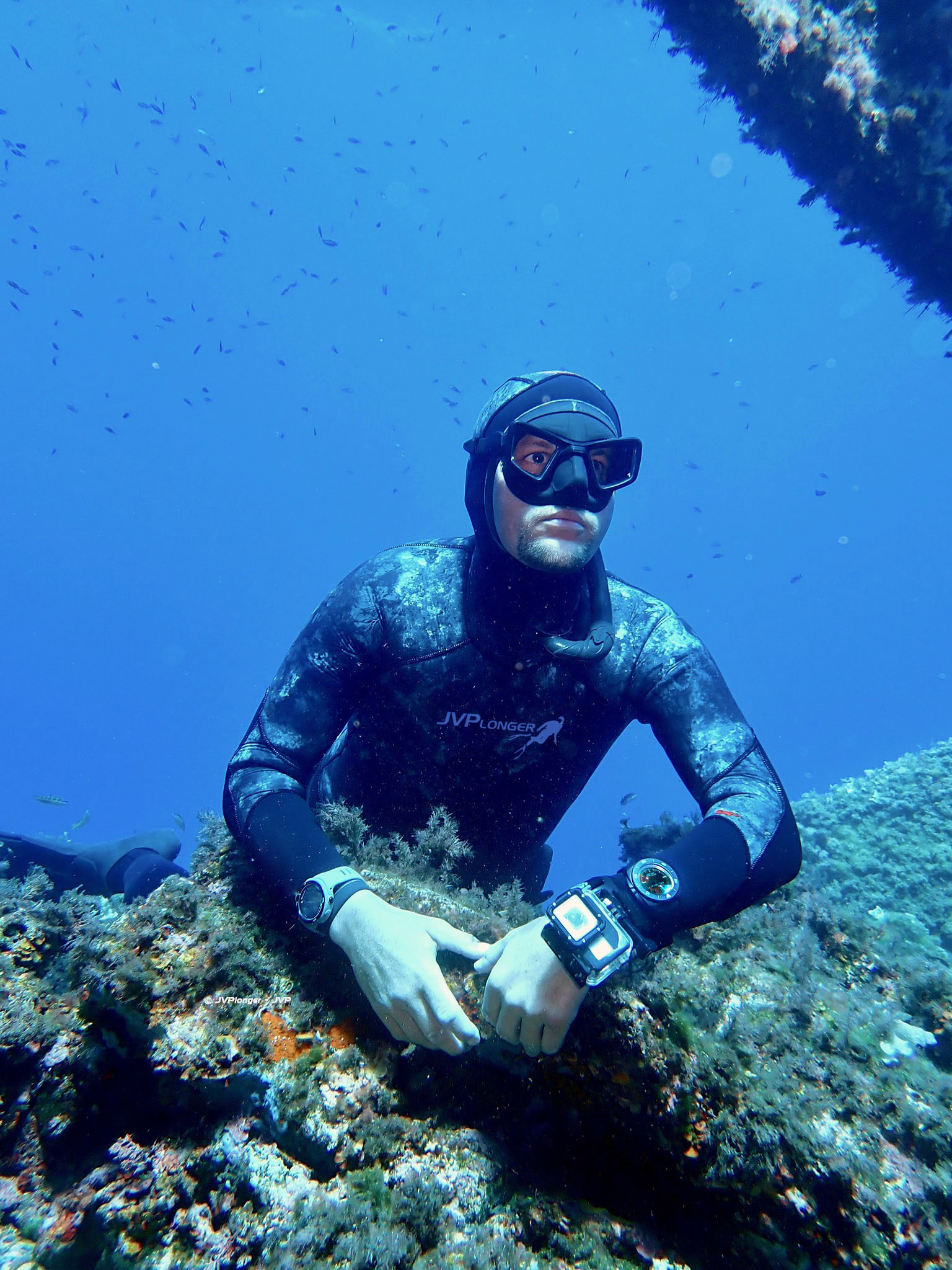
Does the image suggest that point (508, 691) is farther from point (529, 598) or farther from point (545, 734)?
point (529, 598)

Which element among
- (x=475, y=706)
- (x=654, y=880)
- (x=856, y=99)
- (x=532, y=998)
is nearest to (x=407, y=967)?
(x=532, y=998)

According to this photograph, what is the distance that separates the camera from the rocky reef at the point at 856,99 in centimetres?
682

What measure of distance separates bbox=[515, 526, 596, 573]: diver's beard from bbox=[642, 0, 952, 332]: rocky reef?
8.03 m

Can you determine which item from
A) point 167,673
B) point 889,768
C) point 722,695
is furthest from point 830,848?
point 167,673

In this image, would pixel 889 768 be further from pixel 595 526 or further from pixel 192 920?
pixel 192 920

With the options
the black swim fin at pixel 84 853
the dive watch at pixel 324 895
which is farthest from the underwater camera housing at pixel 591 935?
the black swim fin at pixel 84 853

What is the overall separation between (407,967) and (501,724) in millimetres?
1708

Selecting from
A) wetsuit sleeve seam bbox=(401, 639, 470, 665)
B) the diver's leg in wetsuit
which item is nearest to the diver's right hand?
wetsuit sleeve seam bbox=(401, 639, 470, 665)

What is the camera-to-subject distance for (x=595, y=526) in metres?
3.35

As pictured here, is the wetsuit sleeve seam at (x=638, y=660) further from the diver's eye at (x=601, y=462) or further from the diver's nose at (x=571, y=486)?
the diver's eye at (x=601, y=462)

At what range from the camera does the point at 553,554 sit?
10.6ft

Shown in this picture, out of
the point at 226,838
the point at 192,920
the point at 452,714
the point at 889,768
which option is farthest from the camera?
the point at 889,768

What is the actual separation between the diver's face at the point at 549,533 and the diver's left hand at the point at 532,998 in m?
1.92

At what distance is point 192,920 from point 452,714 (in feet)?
5.43
